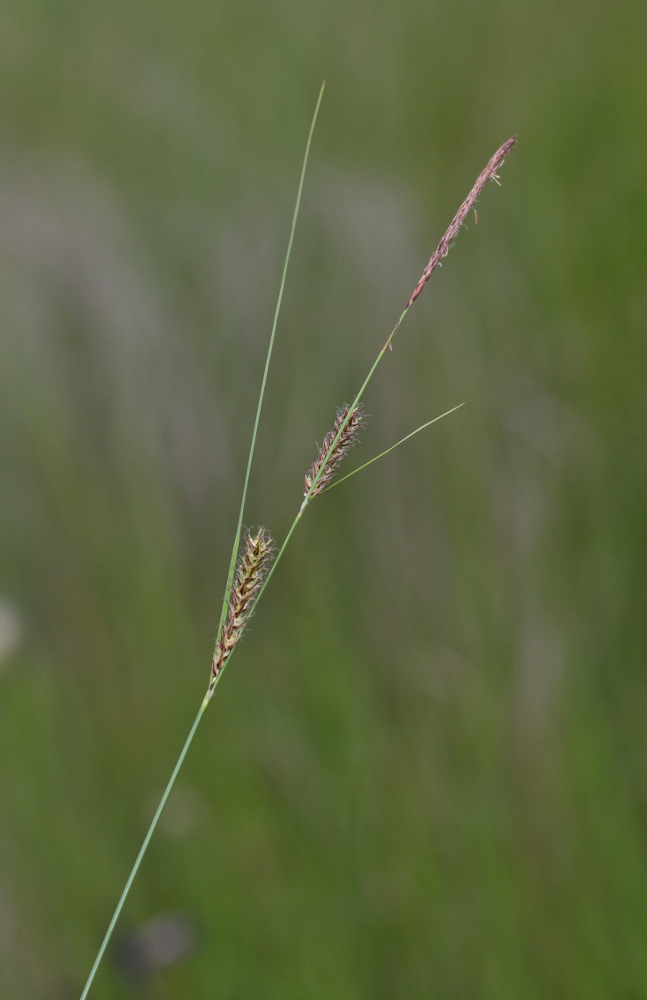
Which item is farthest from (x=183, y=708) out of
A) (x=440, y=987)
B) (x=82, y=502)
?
(x=440, y=987)

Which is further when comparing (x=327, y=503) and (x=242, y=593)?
(x=327, y=503)

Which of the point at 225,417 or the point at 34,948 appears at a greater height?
the point at 225,417

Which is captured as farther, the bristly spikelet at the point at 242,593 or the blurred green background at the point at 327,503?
the blurred green background at the point at 327,503

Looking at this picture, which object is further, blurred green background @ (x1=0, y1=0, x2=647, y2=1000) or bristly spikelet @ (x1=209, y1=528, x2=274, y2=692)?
blurred green background @ (x1=0, y1=0, x2=647, y2=1000)

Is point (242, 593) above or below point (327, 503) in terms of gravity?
above

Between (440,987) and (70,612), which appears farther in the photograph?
(70,612)

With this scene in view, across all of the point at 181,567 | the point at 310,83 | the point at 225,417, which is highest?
the point at 310,83

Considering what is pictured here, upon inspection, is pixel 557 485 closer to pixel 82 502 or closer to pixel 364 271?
pixel 364 271
